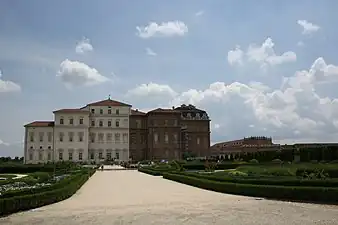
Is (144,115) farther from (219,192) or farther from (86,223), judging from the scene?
(86,223)

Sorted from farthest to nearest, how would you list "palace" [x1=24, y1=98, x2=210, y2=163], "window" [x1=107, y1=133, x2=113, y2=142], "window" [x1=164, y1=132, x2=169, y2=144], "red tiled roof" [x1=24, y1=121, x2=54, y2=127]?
"window" [x1=107, y1=133, x2=113, y2=142], "window" [x1=164, y1=132, x2=169, y2=144], "palace" [x1=24, y1=98, x2=210, y2=163], "red tiled roof" [x1=24, y1=121, x2=54, y2=127]

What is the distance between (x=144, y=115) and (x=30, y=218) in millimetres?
66705

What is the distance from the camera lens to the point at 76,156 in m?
71.8

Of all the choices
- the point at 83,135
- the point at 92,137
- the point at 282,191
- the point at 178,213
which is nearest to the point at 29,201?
the point at 178,213

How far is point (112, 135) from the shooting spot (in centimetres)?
7469

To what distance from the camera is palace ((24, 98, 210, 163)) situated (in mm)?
70625

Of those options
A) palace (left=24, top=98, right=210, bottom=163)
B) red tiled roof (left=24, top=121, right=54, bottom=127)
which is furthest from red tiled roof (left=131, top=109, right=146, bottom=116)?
red tiled roof (left=24, top=121, right=54, bottom=127)

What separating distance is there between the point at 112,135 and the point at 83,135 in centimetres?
541

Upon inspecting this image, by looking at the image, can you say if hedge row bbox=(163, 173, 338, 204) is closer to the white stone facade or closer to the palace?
the palace

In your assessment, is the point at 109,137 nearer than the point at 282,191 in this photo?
No

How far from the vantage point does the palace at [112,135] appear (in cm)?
7062

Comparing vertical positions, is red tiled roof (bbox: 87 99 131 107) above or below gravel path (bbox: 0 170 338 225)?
above

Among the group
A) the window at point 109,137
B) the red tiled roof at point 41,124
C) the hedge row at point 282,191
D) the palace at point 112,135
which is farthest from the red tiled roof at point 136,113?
the hedge row at point 282,191

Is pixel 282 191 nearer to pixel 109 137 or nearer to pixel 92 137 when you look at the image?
pixel 109 137
